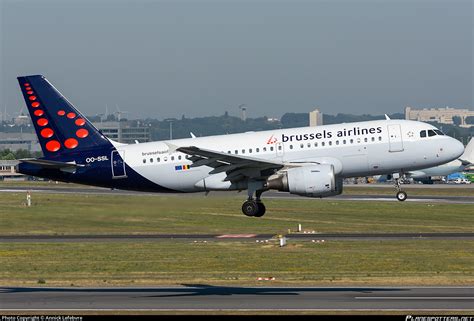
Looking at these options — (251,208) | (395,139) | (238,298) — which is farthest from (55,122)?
(395,139)

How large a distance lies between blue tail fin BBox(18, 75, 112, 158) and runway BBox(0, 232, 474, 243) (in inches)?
594

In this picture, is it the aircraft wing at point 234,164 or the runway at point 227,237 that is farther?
the runway at point 227,237

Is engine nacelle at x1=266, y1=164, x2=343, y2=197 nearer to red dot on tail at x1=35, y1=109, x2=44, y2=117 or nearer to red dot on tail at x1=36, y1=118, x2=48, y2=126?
red dot on tail at x1=36, y1=118, x2=48, y2=126

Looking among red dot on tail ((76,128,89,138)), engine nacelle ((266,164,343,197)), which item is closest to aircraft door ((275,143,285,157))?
engine nacelle ((266,164,343,197))

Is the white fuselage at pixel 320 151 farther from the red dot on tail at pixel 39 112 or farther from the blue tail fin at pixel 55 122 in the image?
the red dot on tail at pixel 39 112

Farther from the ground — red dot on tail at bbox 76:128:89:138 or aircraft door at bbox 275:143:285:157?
red dot on tail at bbox 76:128:89:138

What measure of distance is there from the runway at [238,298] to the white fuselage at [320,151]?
344 inches

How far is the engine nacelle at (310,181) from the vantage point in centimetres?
5075

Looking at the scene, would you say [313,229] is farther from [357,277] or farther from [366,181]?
[366,181]

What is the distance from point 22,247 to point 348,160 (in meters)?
25.0

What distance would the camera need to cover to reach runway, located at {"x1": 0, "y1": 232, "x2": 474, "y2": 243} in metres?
69.0

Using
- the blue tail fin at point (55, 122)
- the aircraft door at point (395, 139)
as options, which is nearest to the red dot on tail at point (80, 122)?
the blue tail fin at point (55, 122)

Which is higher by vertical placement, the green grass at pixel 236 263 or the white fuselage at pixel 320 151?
the white fuselage at pixel 320 151

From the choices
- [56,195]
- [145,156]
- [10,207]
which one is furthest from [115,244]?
[56,195]
